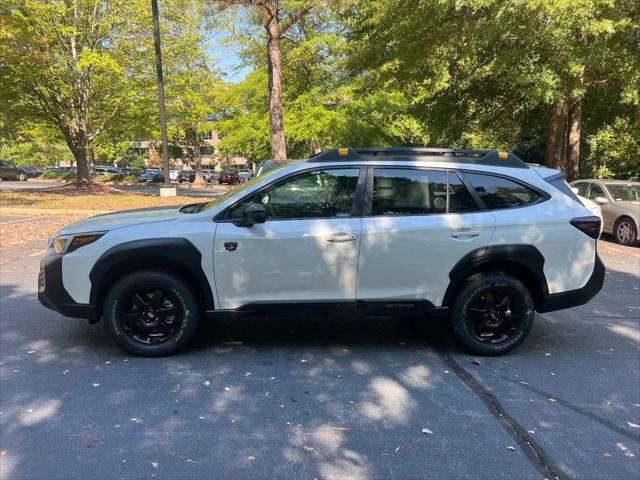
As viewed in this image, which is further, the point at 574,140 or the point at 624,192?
the point at 574,140

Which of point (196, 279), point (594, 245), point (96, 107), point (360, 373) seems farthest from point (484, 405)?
point (96, 107)

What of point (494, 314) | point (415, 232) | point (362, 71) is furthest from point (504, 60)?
point (415, 232)

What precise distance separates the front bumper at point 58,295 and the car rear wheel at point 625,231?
11058 millimetres

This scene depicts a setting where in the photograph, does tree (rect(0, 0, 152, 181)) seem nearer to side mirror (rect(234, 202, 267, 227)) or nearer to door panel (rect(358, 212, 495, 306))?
side mirror (rect(234, 202, 267, 227))

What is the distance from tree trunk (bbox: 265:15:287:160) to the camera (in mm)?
15281

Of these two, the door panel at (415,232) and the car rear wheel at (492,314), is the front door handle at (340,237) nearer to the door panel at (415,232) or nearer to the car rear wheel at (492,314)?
the door panel at (415,232)

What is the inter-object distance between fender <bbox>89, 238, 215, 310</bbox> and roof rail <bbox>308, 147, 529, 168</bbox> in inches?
51.7

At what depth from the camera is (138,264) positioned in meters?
4.14

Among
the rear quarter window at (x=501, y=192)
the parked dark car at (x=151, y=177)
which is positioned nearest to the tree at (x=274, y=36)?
the rear quarter window at (x=501, y=192)

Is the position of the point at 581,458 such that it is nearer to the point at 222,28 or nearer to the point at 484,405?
the point at 484,405

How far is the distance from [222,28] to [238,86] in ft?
22.4

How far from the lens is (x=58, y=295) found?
4.10 meters

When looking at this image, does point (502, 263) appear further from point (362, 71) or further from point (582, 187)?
point (362, 71)

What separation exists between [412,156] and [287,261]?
1447 mm
